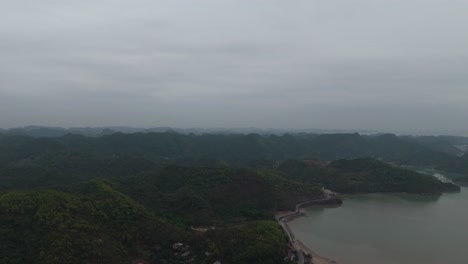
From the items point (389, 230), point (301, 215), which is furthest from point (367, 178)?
point (389, 230)

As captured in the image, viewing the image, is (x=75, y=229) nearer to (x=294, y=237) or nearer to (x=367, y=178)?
(x=294, y=237)

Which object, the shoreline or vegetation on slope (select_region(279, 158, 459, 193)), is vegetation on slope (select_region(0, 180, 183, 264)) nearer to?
the shoreline

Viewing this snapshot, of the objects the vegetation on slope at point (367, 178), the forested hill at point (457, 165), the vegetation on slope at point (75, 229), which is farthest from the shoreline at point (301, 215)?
the forested hill at point (457, 165)

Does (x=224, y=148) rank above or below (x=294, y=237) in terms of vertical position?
above

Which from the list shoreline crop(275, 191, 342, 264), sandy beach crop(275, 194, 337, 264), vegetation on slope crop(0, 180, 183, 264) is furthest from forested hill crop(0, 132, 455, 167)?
vegetation on slope crop(0, 180, 183, 264)

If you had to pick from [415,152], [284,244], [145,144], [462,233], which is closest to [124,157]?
[145,144]

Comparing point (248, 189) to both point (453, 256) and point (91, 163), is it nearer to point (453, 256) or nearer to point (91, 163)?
point (453, 256)
